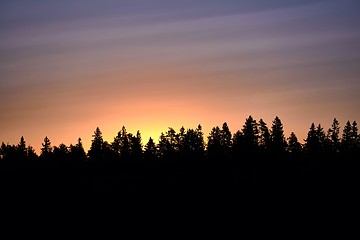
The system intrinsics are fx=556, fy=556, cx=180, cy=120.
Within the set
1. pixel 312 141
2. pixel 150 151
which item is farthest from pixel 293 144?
pixel 150 151

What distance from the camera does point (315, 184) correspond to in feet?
344

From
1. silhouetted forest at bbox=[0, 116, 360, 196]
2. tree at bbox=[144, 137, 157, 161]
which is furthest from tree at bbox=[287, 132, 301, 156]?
tree at bbox=[144, 137, 157, 161]

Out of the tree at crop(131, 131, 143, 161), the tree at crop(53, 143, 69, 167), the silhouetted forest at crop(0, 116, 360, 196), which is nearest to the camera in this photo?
the silhouetted forest at crop(0, 116, 360, 196)

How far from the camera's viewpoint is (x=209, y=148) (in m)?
132

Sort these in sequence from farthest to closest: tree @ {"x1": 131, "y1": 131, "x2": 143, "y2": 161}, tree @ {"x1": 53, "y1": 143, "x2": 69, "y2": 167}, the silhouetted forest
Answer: tree @ {"x1": 131, "y1": 131, "x2": 143, "y2": 161} < tree @ {"x1": 53, "y1": 143, "x2": 69, "y2": 167} < the silhouetted forest

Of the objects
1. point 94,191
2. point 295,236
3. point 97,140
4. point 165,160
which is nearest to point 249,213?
point 295,236

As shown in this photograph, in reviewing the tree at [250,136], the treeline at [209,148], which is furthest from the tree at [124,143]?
the tree at [250,136]

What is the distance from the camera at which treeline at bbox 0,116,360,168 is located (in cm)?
12675

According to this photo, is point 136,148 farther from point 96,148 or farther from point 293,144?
point 293,144

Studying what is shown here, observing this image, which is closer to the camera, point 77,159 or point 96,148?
point 77,159

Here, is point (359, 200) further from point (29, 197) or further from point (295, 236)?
point (29, 197)

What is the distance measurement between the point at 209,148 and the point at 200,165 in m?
12.7

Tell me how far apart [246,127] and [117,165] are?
3379 centimetres

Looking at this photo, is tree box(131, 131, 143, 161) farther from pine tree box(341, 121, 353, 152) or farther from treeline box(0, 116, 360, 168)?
pine tree box(341, 121, 353, 152)
